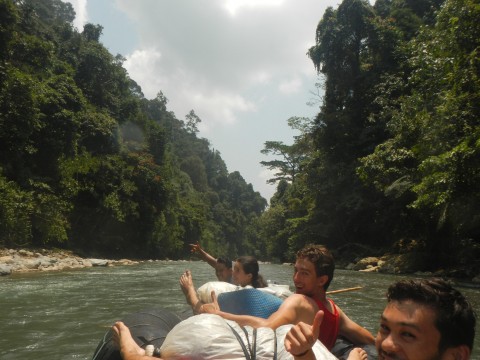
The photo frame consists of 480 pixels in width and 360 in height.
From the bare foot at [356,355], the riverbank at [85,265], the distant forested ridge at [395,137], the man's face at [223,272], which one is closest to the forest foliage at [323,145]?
the distant forested ridge at [395,137]

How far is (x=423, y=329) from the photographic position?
1427 millimetres

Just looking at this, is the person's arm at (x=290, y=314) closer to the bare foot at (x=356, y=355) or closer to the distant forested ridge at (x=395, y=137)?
the bare foot at (x=356, y=355)

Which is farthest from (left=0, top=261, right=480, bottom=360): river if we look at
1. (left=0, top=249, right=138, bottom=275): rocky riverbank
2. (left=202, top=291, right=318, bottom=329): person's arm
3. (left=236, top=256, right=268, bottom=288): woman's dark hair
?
(left=202, top=291, right=318, bottom=329): person's arm

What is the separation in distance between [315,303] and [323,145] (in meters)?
25.3

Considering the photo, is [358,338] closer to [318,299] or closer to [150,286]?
[318,299]

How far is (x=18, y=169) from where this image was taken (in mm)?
18828

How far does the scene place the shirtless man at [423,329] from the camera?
4.64ft

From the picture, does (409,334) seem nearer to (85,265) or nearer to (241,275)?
(241,275)

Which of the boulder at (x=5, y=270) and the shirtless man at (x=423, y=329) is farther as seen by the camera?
the boulder at (x=5, y=270)

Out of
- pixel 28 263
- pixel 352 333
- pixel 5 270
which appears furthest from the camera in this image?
pixel 28 263

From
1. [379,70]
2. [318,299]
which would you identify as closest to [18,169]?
[318,299]

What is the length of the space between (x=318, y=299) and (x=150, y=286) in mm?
8301

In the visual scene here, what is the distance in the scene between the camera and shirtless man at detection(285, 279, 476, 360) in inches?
55.6

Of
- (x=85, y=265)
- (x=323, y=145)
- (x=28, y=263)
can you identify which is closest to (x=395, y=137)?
(x=323, y=145)
